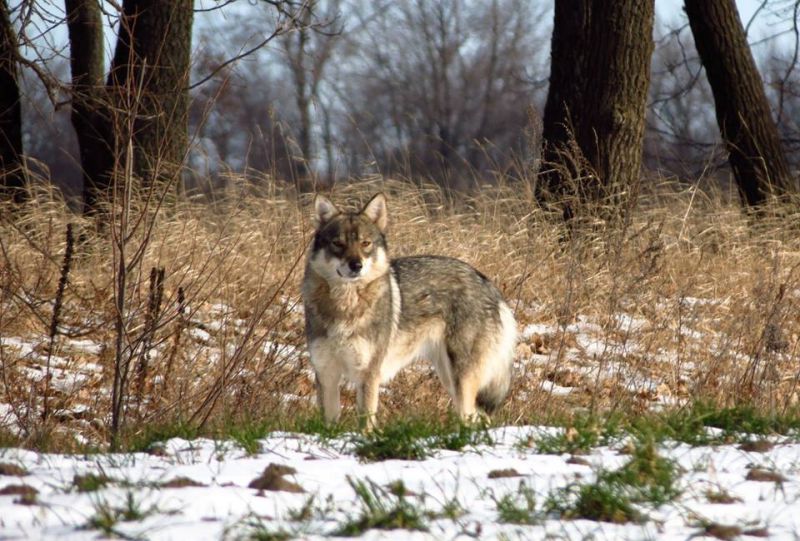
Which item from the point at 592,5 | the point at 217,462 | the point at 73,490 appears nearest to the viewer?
the point at 73,490

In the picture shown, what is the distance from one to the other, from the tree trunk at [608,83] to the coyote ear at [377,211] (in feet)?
17.8

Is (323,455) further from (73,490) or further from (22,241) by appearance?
(22,241)

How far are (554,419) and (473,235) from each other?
6255 millimetres

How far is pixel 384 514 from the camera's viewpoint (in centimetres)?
350

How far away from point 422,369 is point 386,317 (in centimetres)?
241

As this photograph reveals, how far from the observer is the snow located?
344 cm

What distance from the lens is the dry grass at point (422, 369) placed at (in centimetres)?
706

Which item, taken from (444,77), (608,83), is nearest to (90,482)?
(608,83)

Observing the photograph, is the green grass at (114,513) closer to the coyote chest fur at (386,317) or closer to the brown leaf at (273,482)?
the brown leaf at (273,482)

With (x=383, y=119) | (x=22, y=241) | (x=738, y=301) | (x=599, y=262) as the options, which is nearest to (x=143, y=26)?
(x=22, y=241)

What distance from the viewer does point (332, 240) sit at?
6762 mm

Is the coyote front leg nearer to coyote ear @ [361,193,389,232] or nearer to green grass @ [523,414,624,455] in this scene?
coyote ear @ [361,193,389,232]

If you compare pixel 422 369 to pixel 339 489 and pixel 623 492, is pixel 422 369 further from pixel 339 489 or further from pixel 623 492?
pixel 623 492

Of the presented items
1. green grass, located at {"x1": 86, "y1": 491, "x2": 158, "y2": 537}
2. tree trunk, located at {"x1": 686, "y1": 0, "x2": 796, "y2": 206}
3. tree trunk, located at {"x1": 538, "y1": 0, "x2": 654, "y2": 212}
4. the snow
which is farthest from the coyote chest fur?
tree trunk, located at {"x1": 686, "y1": 0, "x2": 796, "y2": 206}
